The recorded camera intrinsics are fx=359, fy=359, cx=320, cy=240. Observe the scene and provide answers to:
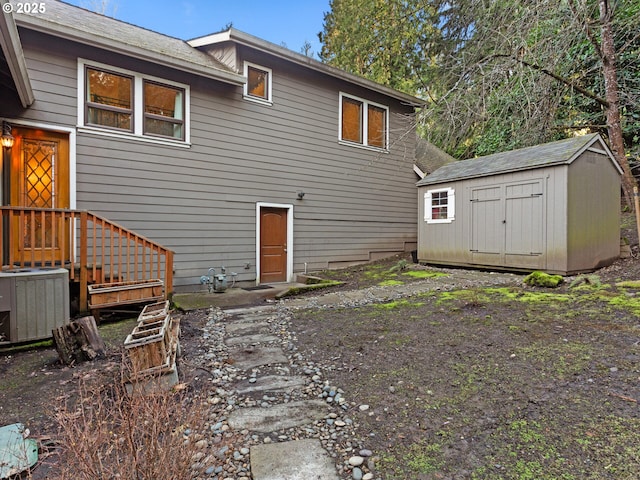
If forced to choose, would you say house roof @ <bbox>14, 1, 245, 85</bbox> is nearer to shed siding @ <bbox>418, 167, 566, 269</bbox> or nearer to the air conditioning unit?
the air conditioning unit

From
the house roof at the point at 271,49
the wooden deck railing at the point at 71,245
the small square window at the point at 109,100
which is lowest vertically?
the wooden deck railing at the point at 71,245

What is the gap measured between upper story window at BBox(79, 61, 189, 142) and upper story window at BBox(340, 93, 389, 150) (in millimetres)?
4435

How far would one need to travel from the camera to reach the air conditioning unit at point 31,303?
152 inches

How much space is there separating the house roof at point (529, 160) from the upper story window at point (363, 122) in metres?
2.21

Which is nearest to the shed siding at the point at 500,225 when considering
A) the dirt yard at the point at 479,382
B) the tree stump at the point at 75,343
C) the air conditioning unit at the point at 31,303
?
the dirt yard at the point at 479,382

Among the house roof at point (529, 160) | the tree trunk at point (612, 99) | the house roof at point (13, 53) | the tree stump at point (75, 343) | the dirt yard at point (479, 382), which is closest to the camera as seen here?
the dirt yard at point (479, 382)

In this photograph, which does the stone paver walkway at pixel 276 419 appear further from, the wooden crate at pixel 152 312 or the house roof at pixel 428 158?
the house roof at pixel 428 158

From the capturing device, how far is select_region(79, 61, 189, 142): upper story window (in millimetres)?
6281

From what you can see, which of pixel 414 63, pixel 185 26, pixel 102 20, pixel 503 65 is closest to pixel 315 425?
pixel 503 65

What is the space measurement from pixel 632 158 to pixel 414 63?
10700 mm

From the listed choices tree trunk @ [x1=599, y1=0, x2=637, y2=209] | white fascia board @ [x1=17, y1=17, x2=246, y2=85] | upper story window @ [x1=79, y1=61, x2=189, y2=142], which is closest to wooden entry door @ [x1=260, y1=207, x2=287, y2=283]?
upper story window @ [x1=79, y1=61, x2=189, y2=142]

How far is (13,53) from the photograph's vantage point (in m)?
3.79

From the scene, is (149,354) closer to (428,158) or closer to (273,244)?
(273,244)

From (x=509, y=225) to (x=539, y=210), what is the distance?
67 centimetres
